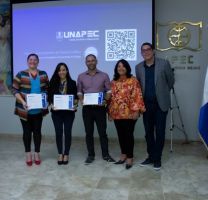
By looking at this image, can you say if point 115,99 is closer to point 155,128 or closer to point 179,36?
point 155,128

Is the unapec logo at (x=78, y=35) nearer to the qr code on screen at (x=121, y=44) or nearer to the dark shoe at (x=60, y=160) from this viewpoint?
the qr code on screen at (x=121, y=44)

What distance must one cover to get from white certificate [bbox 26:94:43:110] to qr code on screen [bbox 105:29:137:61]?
Answer: 1659 mm

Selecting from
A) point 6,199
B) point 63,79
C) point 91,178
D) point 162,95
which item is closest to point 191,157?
point 162,95

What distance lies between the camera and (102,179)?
3752mm

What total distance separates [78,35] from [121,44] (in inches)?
27.9

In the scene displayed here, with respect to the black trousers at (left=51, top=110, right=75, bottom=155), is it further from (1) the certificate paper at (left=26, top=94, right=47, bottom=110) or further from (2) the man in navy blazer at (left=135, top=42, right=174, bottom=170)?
(2) the man in navy blazer at (left=135, top=42, right=174, bottom=170)

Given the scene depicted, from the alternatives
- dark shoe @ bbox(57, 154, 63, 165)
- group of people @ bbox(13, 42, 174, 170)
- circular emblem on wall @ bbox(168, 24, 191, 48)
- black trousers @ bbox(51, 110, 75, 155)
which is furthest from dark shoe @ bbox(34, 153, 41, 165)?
circular emblem on wall @ bbox(168, 24, 191, 48)

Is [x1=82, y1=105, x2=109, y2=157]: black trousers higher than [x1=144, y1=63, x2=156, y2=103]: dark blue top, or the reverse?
[x1=144, y1=63, x2=156, y2=103]: dark blue top

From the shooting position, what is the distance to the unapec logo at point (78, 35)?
5473 mm

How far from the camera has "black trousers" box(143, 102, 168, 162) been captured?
407cm

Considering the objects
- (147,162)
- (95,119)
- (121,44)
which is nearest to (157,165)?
(147,162)

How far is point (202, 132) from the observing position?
14.6 ft

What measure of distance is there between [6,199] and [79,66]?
2.80 metres

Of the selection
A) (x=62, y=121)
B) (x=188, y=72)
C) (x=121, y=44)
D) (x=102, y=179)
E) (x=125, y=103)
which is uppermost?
(x=121, y=44)
